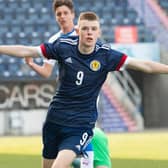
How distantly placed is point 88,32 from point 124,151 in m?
8.43

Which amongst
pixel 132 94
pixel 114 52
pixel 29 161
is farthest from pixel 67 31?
pixel 132 94

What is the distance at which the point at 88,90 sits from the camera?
19.4 feet

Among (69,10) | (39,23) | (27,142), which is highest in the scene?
(69,10)

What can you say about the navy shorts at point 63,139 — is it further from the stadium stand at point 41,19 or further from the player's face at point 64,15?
the stadium stand at point 41,19

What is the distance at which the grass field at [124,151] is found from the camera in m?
11.5

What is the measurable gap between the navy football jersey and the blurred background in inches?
565

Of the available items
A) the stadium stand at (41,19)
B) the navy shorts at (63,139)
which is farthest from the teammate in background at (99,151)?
the stadium stand at (41,19)

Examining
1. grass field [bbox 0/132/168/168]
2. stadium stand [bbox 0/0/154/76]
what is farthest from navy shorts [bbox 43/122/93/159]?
stadium stand [bbox 0/0/154/76]

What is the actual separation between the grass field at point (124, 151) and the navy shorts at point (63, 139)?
487 centimetres

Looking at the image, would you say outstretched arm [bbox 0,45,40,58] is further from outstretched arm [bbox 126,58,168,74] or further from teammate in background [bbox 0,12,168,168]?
outstretched arm [bbox 126,58,168,74]

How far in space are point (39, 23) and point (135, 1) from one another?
3.34m

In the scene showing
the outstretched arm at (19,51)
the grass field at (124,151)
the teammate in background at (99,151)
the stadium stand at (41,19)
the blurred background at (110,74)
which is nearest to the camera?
the outstretched arm at (19,51)

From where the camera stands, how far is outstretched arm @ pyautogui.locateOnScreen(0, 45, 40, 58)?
5.67 m

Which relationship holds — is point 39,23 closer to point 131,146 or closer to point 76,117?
point 131,146
